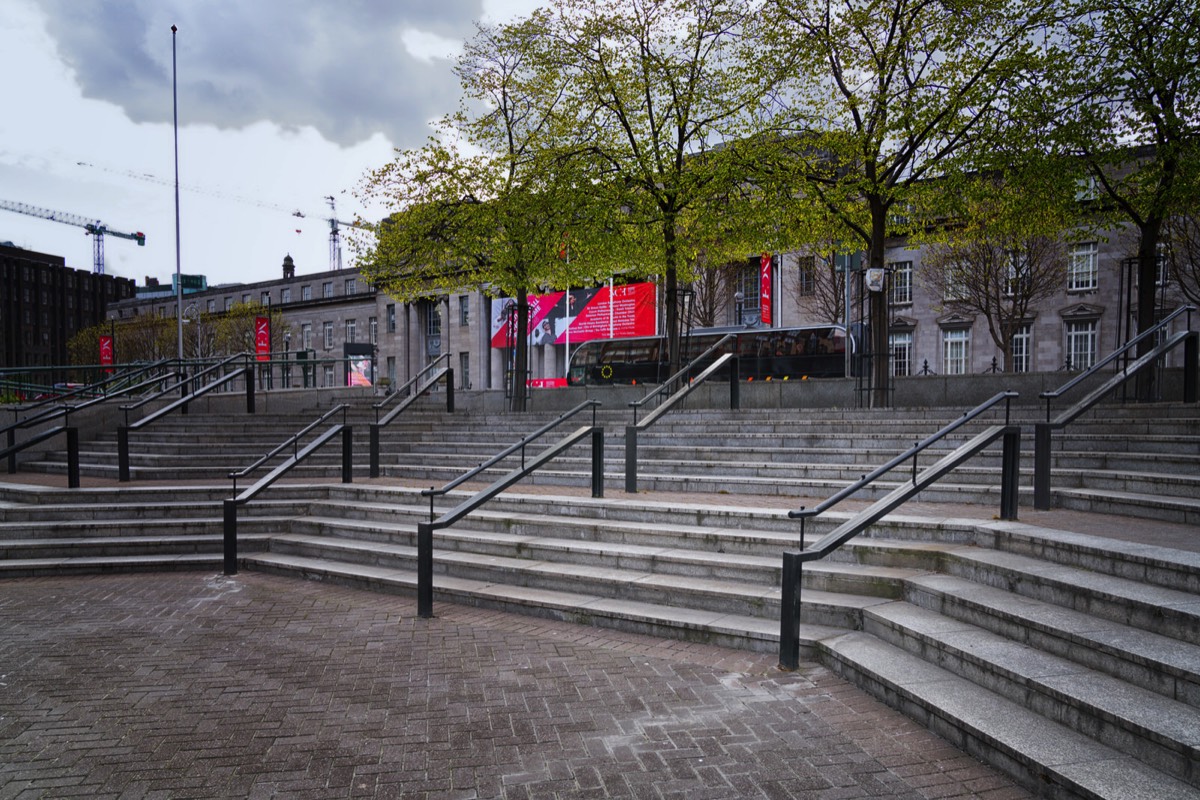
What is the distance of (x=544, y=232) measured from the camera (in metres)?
20.7

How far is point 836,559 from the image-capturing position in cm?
766

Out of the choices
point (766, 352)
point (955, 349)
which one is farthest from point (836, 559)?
point (955, 349)

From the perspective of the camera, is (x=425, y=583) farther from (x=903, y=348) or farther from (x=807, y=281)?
(x=903, y=348)

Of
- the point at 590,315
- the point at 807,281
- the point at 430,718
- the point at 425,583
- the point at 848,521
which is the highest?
the point at 807,281

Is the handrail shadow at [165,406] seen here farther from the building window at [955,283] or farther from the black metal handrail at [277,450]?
the building window at [955,283]

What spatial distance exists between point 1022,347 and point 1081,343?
2.64m

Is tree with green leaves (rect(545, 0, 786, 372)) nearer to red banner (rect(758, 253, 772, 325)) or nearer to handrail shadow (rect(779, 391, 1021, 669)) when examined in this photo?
handrail shadow (rect(779, 391, 1021, 669))

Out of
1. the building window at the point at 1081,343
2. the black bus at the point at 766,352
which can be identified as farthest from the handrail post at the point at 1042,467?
the building window at the point at 1081,343

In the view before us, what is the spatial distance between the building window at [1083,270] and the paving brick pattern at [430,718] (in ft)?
121

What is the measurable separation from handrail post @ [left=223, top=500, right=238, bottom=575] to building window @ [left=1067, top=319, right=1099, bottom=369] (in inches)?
1454

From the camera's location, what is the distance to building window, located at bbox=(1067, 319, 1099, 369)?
119 ft

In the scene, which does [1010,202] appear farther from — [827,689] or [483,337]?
[483,337]

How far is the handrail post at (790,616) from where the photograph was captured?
604cm

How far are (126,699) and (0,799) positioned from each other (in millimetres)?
1431
